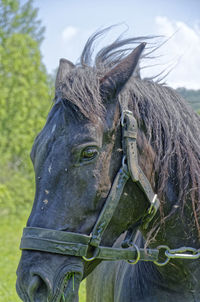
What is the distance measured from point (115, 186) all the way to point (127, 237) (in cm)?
41

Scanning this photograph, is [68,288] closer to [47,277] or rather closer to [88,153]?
[47,277]

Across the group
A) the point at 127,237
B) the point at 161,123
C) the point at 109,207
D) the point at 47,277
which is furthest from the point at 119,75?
the point at 47,277

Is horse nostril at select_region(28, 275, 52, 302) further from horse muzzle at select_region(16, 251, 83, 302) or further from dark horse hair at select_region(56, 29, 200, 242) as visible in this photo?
dark horse hair at select_region(56, 29, 200, 242)

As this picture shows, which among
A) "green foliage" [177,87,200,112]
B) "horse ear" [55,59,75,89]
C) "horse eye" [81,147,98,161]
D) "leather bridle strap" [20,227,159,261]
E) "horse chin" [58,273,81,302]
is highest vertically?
"horse ear" [55,59,75,89]

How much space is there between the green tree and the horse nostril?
16234 millimetres

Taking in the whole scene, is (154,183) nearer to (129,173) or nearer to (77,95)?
(129,173)

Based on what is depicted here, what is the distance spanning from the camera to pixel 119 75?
2570 mm

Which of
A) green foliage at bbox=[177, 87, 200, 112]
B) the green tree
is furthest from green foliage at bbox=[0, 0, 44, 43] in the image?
green foliage at bbox=[177, 87, 200, 112]

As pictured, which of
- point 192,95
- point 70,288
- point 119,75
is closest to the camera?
point 70,288

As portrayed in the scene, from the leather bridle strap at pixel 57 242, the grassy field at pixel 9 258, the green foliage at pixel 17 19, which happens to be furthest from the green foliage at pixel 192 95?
the green foliage at pixel 17 19

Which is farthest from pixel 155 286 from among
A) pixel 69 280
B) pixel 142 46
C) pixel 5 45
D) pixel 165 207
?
pixel 5 45

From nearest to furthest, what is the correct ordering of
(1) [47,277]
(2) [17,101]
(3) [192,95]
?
(1) [47,277] < (3) [192,95] < (2) [17,101]

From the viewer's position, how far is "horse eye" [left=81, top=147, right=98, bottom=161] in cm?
239

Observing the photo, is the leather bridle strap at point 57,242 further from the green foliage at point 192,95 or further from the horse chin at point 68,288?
the green foliage at point 192,95
